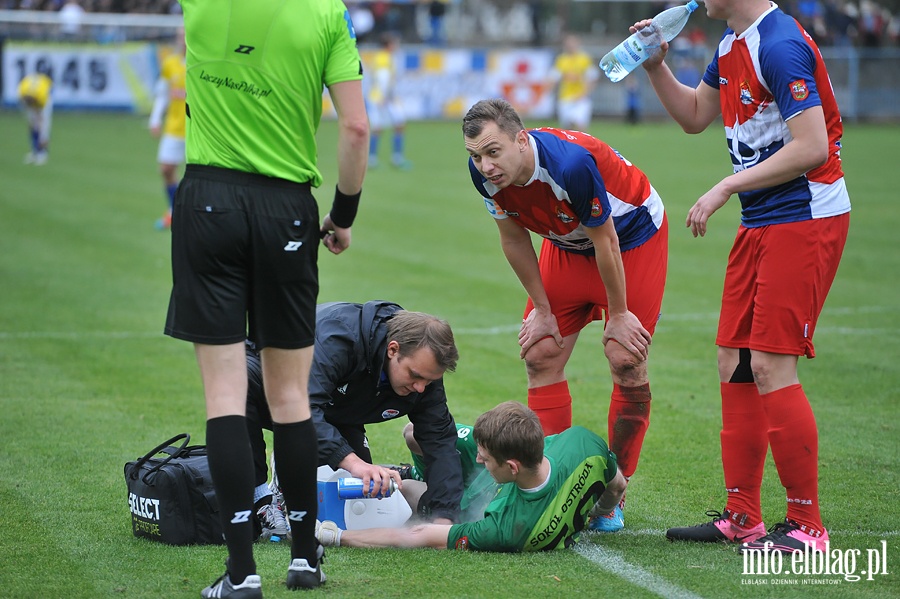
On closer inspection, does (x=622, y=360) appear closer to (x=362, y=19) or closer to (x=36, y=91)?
(x=36, y=91)

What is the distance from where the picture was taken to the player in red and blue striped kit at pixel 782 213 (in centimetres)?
421

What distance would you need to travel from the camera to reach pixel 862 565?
4.27m

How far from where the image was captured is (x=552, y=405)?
5188 millimetres

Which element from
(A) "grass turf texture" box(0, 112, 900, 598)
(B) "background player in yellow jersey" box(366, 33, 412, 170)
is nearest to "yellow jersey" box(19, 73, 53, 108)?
(A) "grass turf texture" box(0, 112, 900, 598)

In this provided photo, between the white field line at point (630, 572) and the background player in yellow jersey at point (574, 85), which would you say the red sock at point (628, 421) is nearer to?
the white field line at point (630, 572)

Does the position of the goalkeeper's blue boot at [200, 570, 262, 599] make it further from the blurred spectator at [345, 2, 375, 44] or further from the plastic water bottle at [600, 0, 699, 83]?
the blurred spectator at [345, 2, 375, 44]

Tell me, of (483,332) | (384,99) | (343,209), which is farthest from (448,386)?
(384,99)

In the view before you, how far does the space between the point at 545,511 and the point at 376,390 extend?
0.92 metres

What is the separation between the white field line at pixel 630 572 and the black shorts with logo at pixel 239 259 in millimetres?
1524

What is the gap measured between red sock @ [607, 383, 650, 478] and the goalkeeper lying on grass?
0.37 m

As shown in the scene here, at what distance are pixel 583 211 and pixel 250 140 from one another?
152 cm

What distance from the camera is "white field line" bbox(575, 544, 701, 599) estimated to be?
3979 millimetres

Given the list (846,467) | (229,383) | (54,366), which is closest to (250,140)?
(229,383)

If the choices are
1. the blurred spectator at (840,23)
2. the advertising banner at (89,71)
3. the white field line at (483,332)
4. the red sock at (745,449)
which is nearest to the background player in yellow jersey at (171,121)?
the white field line at (483,332)
